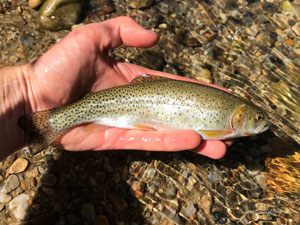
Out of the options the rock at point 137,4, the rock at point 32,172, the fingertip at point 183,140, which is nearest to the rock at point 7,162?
the rock at point 32,172

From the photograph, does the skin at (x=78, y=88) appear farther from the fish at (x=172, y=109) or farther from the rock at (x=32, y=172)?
the rock at (x=32, y=172)

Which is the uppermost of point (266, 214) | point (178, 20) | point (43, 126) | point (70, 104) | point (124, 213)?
point (178, 20)

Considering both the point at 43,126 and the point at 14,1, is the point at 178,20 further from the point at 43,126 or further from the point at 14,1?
the point at 43,126

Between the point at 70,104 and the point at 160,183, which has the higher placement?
the point at 70,104

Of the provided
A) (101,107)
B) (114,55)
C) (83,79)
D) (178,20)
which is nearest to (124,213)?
(101,107)

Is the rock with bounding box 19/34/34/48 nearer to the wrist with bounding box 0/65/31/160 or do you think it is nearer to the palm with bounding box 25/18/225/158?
the wrist with bounding box 0/65/31/160

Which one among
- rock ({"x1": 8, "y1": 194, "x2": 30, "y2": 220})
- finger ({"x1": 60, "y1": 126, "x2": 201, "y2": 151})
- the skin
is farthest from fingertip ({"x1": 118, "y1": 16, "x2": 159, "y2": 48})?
rock ({"x1": 8, "y1": 194, "x2": 30, "y2": 220})

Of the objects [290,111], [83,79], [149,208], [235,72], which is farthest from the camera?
[235,72]
